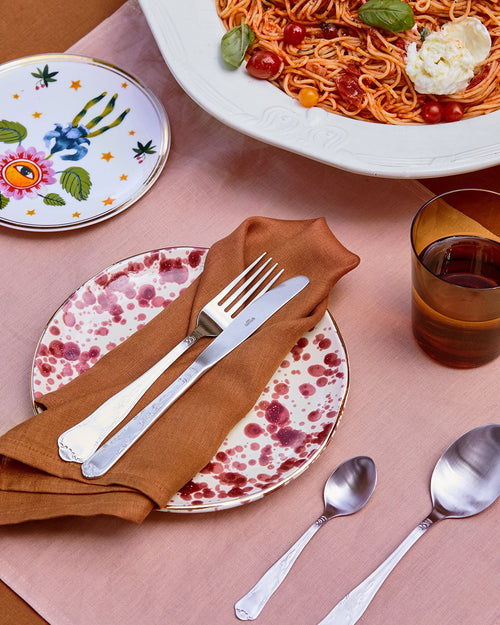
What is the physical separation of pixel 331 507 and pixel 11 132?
3.36 ft

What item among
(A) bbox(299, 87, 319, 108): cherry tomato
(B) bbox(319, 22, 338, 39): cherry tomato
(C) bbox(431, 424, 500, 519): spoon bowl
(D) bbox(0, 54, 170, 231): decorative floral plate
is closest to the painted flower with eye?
(D) bbox(0, 54, 170, 231): decorative floral plate

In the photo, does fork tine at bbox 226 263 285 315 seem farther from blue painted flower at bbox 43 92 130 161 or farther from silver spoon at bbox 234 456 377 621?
blue painted flower at bbox 43 92 130 161

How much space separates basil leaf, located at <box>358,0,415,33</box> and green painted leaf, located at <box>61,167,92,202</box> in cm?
66

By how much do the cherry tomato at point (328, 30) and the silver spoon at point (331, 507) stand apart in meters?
0.95

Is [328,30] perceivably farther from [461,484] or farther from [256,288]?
[461,484]

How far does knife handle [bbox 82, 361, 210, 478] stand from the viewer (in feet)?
3.62

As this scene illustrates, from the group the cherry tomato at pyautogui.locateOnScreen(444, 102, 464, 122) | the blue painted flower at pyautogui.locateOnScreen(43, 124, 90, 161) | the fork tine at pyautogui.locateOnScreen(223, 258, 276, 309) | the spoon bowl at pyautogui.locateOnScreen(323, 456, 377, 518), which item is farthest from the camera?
the blue painted flower at pyautogui.locateOnScreen(43, 124, 90, 161)

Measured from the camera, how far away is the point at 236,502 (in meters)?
1.08

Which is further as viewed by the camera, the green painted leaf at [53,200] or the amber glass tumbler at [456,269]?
the green painted leaf at [53,200]

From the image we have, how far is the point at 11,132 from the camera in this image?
1591 mm

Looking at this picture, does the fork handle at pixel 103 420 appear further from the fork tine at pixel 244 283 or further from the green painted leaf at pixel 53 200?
the green painted leaf at pixel 53 200

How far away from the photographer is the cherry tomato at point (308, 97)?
145cm

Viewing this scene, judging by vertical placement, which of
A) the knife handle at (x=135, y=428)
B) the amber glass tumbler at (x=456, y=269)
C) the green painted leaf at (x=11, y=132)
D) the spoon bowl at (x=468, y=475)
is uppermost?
the green painted leaf at (x=11, y=132)

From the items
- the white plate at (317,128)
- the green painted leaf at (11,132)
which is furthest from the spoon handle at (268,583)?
the green painted leaf at (11,132)
